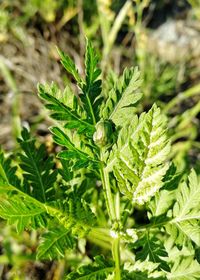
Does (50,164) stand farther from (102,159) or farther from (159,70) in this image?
(159,70)

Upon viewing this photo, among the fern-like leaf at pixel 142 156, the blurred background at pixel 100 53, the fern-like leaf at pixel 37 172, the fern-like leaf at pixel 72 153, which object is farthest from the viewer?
the blurred background at pixel 100 53

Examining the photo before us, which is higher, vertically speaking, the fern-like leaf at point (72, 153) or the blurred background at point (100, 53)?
the blurred background at point (100, 53)

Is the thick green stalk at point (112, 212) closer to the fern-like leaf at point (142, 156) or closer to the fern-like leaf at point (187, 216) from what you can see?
the fern-like leaf at point (142, 156)

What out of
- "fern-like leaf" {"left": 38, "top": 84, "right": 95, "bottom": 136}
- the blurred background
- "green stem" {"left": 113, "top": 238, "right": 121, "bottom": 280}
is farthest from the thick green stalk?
the blurred background

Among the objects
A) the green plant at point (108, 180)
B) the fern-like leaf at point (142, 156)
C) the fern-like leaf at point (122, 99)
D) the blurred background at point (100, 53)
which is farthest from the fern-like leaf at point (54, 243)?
the blurred background at point (100, 53)

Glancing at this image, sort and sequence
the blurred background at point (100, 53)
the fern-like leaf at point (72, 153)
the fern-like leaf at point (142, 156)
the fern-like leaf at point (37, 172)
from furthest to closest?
the blurred background at point (100, 53), the fern-like leaf at point (37, 172), the fern-like leaf at point (72, 153), the fern-like leaf at point (142, 156)

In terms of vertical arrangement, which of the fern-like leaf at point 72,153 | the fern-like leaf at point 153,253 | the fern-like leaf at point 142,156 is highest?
the fern-like leaf at point 72,153

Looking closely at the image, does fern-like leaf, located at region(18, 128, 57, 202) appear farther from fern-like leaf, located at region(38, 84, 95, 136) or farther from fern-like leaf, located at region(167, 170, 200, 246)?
fern-like leaf, located at region(167, 170, 200, 246)

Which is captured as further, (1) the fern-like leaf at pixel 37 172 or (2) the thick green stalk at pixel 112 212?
(1) the fern-like leaf at pixel 37 172

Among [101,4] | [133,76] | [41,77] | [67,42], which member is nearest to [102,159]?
[133,76]
